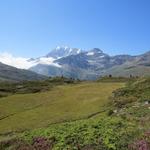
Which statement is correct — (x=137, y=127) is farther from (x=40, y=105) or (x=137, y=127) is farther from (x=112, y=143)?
(x=40, y=105)

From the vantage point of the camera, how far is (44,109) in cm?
6638

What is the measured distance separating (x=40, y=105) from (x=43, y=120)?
54.9 feet

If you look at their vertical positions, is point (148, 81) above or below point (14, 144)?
above

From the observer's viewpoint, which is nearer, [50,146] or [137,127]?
[50,146]

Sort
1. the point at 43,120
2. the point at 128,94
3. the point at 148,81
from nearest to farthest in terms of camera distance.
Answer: the point at 43,120 < the point at 128,94 < the point at 148,81

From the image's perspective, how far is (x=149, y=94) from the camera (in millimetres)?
57125

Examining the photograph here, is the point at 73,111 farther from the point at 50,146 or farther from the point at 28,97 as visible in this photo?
the point at 50,146

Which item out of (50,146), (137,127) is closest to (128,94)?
(137,127)

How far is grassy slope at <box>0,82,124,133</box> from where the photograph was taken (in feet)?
179

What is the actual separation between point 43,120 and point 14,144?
24.8 metres

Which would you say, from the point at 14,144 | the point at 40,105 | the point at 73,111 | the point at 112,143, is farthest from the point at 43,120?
the point at 112,143

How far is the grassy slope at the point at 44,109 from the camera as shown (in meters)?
54.4

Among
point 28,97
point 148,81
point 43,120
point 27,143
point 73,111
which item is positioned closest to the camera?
point 27,143

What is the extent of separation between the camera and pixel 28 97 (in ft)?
279
